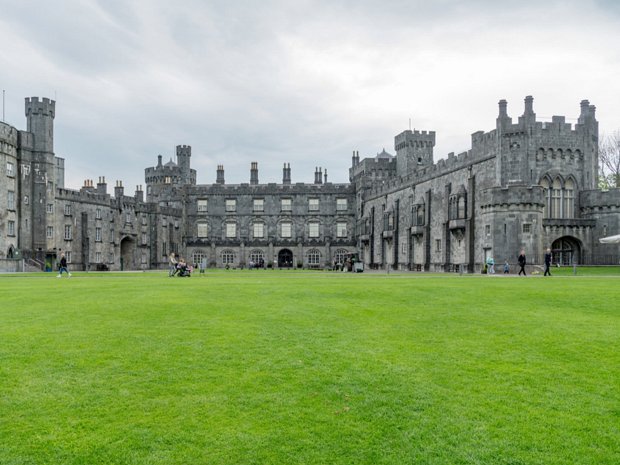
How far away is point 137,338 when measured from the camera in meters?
10.2

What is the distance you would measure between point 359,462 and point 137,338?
5.89 m

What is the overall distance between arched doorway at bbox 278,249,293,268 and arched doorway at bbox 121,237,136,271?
60.7 ft

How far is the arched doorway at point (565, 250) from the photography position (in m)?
40.3

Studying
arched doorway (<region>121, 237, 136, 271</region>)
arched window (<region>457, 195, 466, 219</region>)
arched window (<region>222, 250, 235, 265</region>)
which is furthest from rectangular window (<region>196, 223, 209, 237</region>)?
arched window (<region>457, 195, 466, 219</region>)

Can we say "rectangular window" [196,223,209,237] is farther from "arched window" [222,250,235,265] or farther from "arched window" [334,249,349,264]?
"arched window" [334,249,349,264]

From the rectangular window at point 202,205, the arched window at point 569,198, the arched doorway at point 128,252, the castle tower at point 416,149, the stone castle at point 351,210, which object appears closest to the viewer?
the stone castle at point 351,210

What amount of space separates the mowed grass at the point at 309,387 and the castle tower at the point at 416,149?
53.6 m

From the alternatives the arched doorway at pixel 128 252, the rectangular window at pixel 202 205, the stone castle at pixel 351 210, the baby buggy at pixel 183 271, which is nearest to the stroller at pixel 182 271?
the baby buggy at pixel 183 271

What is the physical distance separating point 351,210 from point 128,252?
2829cm

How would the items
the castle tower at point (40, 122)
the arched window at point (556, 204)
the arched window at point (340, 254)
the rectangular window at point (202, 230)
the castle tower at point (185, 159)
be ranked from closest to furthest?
the arched window at point (556, 204) → the castle tower at point (40, 122) → the arched window at point (340, 254) → the rectangular window at point (202, 230) → the castle tower at point (185, 159)

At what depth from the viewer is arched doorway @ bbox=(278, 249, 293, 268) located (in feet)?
236

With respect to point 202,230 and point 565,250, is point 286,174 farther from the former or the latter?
point 565,250

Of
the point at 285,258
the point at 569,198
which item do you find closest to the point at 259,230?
the point at 285,258

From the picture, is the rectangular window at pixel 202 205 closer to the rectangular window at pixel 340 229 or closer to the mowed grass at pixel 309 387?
the rectangular window at pixel 340 229
